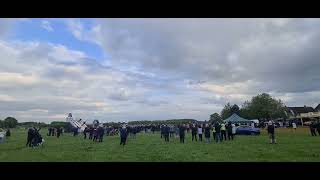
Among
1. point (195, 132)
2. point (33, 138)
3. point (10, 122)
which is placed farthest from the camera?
point (10, 122)

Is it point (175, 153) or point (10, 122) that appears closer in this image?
point (175, 153)

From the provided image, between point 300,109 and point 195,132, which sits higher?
point 300,109

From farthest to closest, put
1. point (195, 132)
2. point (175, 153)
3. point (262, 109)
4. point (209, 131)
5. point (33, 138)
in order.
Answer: point (262, 109), point (195, 132), point (209, 131), point (33, 138), point (175, 153)

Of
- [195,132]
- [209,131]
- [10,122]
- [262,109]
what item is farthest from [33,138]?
[262,109]

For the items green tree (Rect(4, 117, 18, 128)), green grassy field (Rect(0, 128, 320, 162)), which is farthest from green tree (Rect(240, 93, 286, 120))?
green grassy field (Rect(0, 128, 320, 162))

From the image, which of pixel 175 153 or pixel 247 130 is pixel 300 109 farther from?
pixel 175 153

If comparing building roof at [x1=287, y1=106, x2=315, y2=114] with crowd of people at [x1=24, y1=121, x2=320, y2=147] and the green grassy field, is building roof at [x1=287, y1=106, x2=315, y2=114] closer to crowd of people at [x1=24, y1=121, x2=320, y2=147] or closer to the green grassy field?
crowd of people at [x1=24, y1=121, x2=320, y2=147]

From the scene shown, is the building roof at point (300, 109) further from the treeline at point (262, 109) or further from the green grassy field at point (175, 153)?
the green grassy field at point (175, 153)

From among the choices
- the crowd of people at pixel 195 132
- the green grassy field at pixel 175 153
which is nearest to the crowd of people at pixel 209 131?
the crowd of people at pixel 195 132

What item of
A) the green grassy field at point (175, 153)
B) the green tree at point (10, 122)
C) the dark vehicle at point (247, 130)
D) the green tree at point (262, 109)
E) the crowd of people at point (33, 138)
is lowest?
the green grassy field at point (175, 153)

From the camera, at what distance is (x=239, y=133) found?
3672 cm
